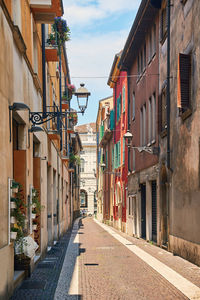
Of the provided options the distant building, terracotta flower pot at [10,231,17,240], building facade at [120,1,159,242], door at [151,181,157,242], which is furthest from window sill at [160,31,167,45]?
the distant building

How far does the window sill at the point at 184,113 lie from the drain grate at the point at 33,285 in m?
5.63

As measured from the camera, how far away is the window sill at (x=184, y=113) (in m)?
12.8

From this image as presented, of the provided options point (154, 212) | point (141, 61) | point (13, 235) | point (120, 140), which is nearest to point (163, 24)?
point (141, 61)

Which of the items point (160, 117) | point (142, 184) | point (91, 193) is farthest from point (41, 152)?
point (91, 193)

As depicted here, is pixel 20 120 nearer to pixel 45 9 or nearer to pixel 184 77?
pixel 45 9

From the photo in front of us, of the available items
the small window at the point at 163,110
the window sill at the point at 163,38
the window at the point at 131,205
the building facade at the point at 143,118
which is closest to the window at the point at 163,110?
the small window at the point at 163,110

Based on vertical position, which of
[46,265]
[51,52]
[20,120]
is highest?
[51,52]

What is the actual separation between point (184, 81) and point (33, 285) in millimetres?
6696

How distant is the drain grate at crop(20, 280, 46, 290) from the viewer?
29.4ft

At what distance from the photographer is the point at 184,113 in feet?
43.4

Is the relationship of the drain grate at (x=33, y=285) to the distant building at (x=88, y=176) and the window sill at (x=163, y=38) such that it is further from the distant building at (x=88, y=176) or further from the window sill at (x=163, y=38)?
the distant building at (x=88, y=176)

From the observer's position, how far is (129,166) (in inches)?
1056

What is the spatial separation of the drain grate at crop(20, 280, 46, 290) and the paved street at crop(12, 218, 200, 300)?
83 mm

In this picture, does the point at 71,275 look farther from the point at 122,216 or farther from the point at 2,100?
the point at 122,216
